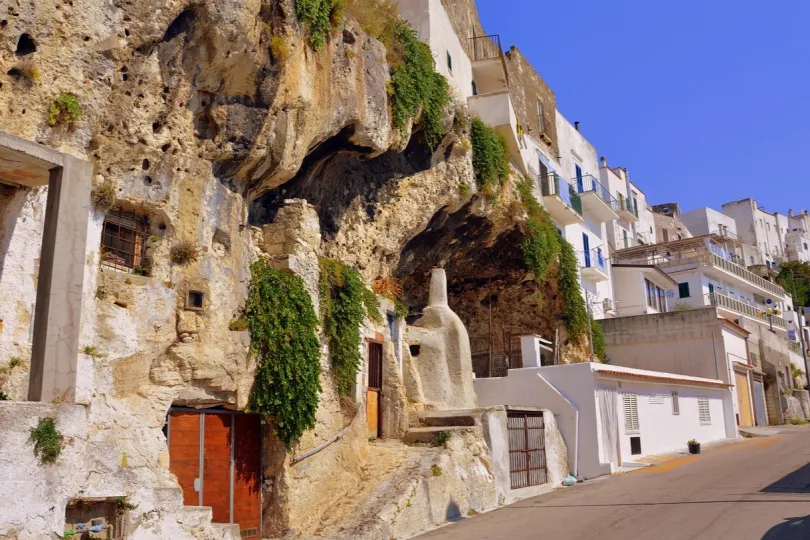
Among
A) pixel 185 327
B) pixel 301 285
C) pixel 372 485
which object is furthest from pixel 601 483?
pixel 185 327

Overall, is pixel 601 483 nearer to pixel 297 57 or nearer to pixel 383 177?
pixel 383 177

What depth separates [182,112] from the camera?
13.2m

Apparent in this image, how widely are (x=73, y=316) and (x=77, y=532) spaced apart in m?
2.78

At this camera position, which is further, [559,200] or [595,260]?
[595,260]

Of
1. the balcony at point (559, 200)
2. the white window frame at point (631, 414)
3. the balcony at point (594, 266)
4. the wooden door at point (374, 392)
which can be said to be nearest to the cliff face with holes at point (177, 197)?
the wooden door at point (374, 392)

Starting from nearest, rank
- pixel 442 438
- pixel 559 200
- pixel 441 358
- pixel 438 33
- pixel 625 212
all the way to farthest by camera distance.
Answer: pixel 442 438
pixel 441 358
pixel 438 33
pixel 559 200
pixel 625 212

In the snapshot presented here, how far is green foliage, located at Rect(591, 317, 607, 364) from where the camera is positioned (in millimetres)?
30597

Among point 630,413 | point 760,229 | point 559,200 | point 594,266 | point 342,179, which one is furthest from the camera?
point 760,229

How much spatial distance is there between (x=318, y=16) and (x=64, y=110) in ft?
20.1

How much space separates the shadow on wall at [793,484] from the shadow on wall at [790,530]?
3.21 metres

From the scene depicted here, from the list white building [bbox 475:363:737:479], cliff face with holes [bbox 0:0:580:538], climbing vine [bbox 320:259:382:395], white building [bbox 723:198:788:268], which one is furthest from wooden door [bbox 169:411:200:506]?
white building [bbox 723:198:788:268]

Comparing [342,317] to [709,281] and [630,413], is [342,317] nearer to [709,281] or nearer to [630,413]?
[630,413]

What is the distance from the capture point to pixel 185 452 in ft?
42.7

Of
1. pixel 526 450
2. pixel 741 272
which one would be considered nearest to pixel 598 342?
pixel 526 450
